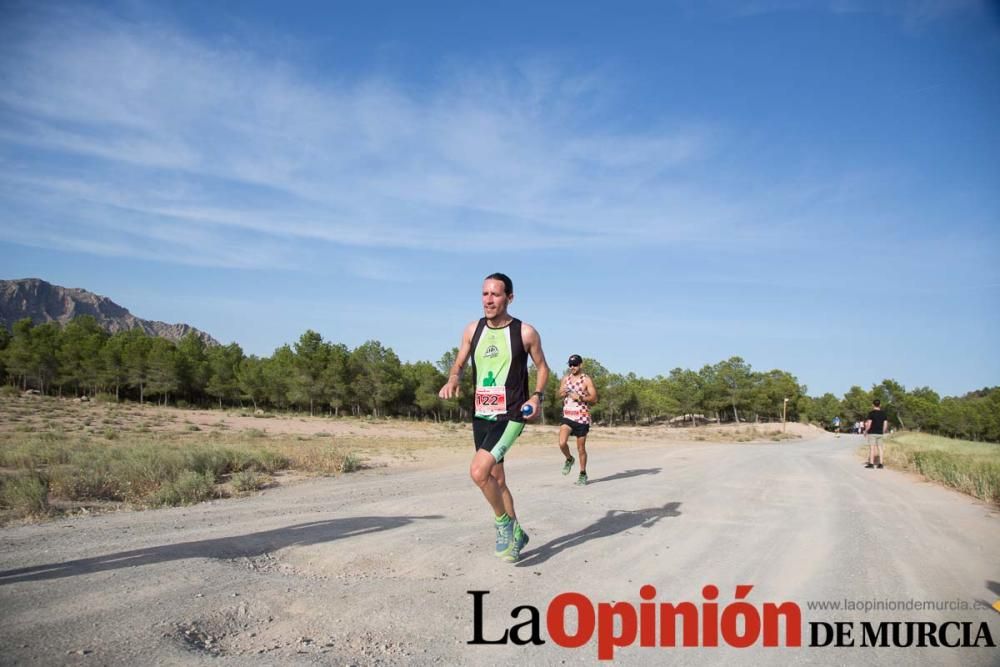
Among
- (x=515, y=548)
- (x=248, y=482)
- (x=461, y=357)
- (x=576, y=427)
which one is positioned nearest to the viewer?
(x=515, y=548)

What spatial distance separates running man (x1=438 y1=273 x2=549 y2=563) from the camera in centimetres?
488

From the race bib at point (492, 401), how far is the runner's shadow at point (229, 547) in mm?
1832

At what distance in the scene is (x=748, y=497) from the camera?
344 inches

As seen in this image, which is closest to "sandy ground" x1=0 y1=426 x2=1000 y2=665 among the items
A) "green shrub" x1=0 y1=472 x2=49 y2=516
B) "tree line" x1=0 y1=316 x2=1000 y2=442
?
"green shrub" x1=0 y1=472 x2=49 y2=516

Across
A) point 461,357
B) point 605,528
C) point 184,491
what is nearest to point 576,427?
point 605,528

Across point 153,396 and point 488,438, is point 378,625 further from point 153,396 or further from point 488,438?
point 153,396

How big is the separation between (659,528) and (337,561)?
353cm

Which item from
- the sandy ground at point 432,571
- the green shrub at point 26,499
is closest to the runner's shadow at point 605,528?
the sandy ground at point 432,571

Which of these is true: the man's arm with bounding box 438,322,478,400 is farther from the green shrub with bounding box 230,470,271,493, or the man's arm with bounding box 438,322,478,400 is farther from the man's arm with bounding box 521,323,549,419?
the green shrub with bounding box 230,470,271,493

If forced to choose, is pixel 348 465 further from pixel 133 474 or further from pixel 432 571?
pixel 432 571

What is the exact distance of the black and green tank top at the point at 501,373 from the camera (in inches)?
198

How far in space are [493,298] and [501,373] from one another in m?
0.68

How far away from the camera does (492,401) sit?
508cm

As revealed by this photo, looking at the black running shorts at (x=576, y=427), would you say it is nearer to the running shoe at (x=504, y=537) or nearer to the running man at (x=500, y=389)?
the running man at (x=500, y=389)
